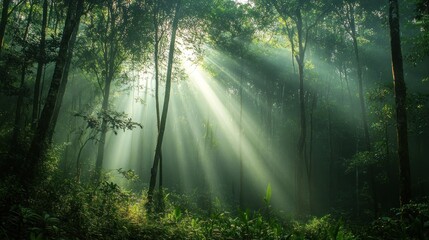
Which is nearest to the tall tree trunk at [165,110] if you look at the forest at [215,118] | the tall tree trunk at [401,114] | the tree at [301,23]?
the forest at [215,118]

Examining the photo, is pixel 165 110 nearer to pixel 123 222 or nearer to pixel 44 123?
pixel 44 123

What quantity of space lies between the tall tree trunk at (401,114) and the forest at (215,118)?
0.12 feet

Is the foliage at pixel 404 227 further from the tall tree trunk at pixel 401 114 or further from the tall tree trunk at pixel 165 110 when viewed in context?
the tall tree trunk at pixel 165 110

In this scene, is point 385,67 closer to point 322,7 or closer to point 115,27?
point 322,7

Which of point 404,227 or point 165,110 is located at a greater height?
point 165,110

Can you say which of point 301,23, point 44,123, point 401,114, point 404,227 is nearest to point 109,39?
point 44,123

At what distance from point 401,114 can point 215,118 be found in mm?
30879

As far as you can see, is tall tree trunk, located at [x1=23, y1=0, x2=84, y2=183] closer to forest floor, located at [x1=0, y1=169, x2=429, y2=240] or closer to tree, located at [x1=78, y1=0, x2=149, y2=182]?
forest floor, located at [x1=0, y1=169, x2=429, y2=240]

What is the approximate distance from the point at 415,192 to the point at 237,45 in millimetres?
18403

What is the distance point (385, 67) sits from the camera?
30.2m

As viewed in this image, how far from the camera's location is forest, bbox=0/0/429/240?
811cm

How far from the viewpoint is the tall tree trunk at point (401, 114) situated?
29.7ft

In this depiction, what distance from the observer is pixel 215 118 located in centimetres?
3994

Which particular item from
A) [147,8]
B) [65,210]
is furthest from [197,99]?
[65,210]
